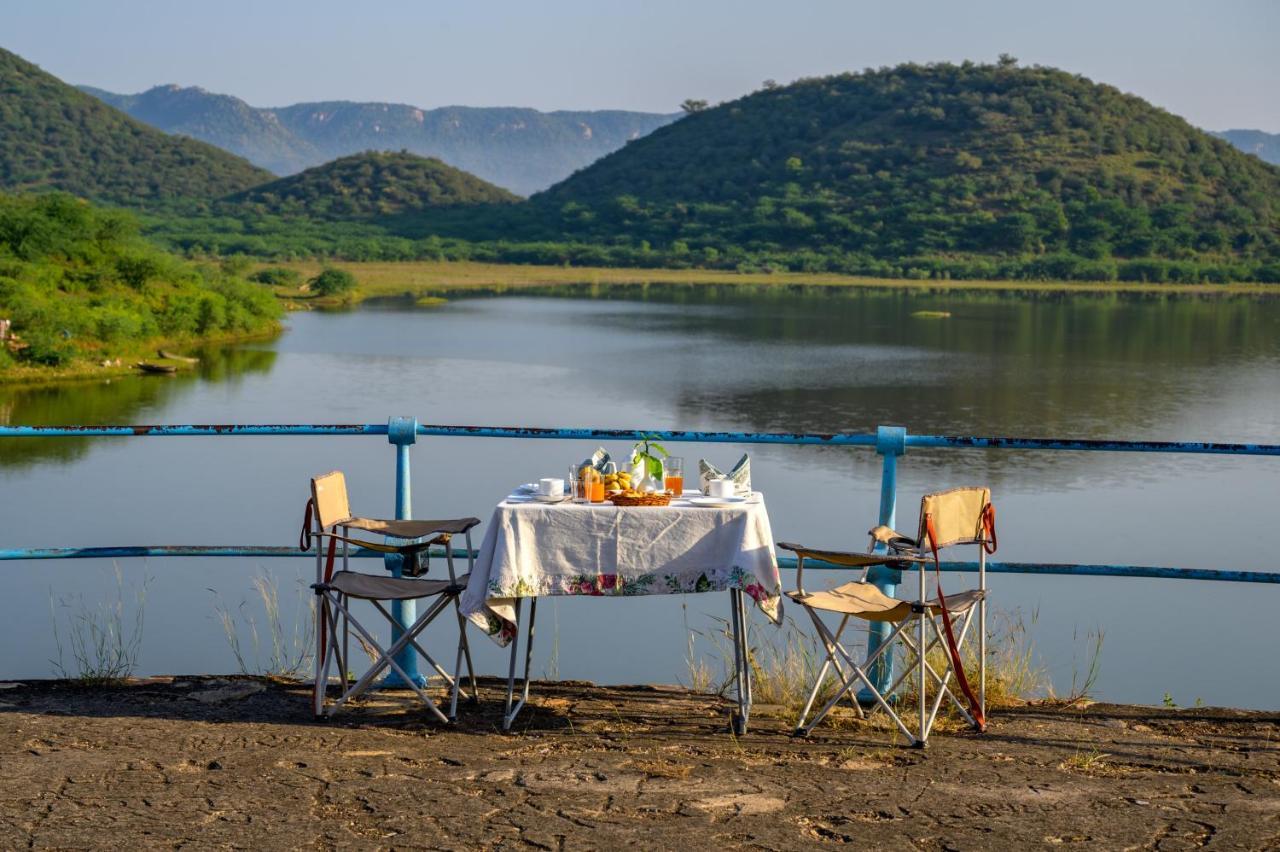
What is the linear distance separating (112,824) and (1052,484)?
621 inches

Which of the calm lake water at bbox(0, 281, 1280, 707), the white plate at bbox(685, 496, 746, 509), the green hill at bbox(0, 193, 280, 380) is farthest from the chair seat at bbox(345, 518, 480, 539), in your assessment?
the green hill at bbox(0, 193, 280, 380)

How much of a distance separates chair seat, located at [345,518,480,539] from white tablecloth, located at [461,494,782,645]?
0.35 m

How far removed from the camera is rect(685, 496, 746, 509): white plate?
4.48 metres

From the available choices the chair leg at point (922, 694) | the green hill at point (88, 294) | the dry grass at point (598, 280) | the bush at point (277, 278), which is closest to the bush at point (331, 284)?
the bush at point (277, 278)

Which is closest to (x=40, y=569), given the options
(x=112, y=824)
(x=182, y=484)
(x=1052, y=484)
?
(x=182, y=484)

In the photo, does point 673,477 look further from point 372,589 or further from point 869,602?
point 372,589

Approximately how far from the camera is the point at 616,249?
9938 centimetres

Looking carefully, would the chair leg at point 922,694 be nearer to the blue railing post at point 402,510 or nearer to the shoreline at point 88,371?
the blue railing post at point 402,510

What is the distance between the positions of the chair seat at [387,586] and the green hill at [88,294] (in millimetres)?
22940

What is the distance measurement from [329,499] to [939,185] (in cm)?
9434

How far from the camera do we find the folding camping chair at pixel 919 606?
4301 millimetres

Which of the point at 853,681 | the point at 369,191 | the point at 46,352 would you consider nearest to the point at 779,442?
the point at 853,681

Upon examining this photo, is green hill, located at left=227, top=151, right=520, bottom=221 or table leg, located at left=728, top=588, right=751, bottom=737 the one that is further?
green hill, located at left=227, top=151, right=520, bottom=221

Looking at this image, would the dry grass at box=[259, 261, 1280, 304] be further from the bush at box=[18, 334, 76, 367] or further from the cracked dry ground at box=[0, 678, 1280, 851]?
the cracked dry ground at box=[0, 678, 1280, 851]
